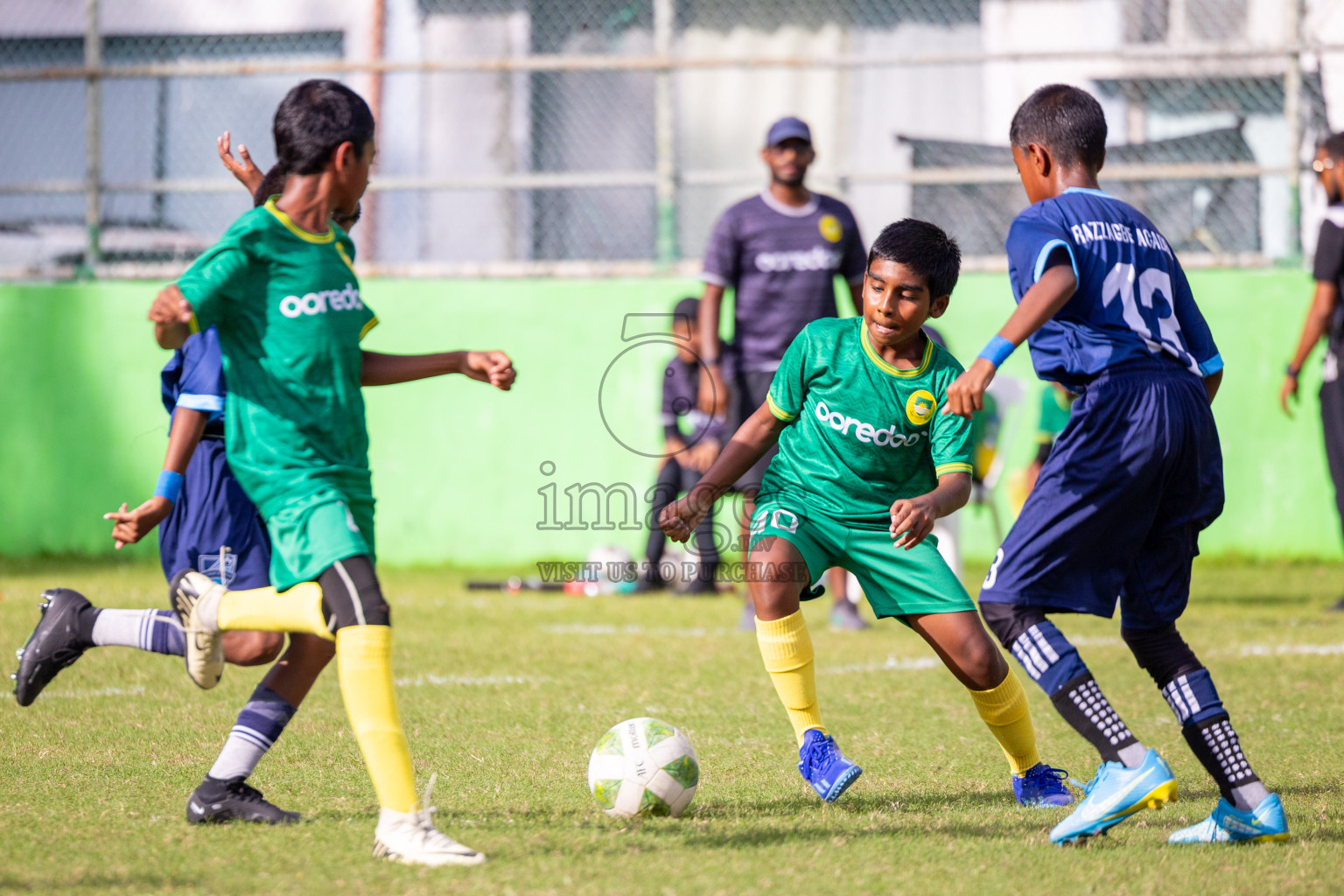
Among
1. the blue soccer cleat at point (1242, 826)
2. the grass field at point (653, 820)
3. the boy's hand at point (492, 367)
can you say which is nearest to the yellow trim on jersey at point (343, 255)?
the boy's hand at point (492, 367)

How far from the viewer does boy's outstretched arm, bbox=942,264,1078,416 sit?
3.08 meters

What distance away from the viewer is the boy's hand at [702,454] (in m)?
8.45

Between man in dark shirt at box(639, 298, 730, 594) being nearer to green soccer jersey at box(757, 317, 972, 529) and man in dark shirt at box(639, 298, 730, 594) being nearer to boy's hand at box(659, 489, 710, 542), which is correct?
green soccer jersey at box(757, 317, 972, 529)

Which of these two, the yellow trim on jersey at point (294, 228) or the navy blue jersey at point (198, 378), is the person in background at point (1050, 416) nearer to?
the navy blue jersey at point (198, 378)

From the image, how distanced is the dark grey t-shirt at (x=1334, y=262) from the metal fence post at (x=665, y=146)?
13.7 ft

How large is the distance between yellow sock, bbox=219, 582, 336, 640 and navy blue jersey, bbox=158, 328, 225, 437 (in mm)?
559

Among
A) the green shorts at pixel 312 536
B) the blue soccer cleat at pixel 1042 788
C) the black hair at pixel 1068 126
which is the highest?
the black hair at pixel 1068 126

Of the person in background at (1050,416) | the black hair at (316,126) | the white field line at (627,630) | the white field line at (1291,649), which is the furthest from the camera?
the person in background at (1050,416)

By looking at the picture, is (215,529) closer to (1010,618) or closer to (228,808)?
(228,808)

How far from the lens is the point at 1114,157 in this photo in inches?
379

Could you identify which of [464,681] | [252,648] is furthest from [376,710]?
[464,681]

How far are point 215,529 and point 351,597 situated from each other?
1.33 m

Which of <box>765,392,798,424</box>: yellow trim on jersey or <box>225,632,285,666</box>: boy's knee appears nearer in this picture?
<box>765,392,798,424</box>: yellow trim on jersey

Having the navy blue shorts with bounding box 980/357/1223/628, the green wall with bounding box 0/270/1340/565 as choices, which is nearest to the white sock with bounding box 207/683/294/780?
the navy blue shorts with bounding box 980/357/1223/628
